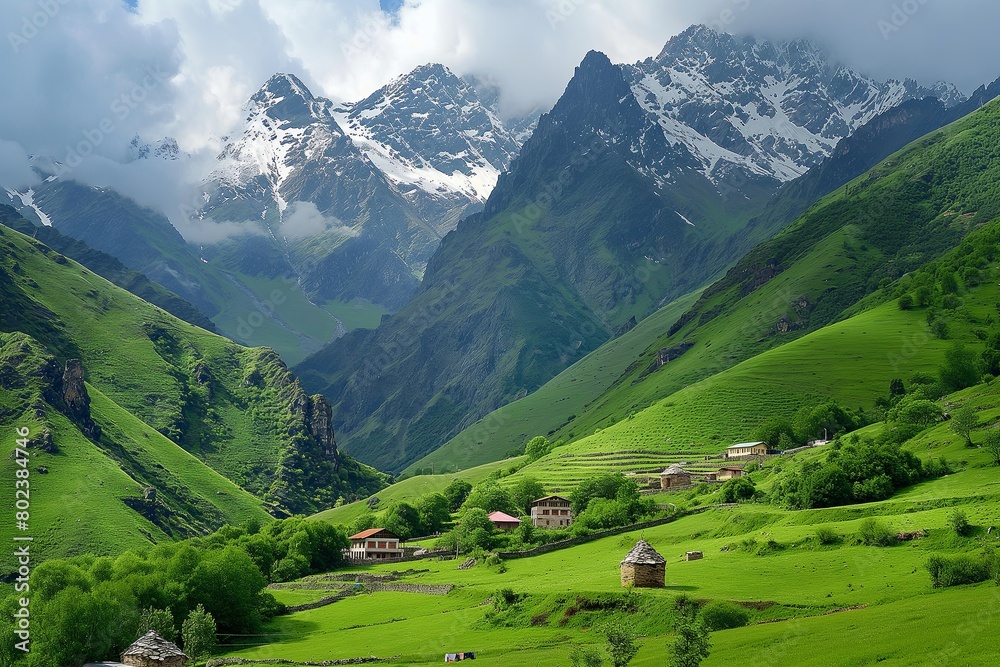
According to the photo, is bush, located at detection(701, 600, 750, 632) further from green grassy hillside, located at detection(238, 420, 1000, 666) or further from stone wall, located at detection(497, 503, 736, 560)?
stone wall, located at detection(497, 503, 736, 560)

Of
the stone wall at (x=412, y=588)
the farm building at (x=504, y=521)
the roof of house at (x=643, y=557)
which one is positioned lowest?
the stone wall at (x=412, y=588)

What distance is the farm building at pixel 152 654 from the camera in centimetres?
7306

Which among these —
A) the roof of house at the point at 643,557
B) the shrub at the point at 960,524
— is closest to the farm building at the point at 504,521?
the roof of house at the point at 643,557

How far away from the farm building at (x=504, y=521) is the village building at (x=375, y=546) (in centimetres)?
1465

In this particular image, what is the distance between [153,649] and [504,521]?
79.7 metres

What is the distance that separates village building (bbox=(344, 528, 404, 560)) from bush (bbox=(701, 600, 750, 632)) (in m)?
87.0

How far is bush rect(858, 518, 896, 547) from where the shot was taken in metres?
81.1

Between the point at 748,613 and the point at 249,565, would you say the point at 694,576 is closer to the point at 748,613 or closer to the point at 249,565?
the point at 748,613

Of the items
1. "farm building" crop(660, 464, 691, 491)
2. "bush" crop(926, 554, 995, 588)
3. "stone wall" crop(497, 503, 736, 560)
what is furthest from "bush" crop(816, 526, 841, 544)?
"farm building" crop(660, 464, 691, 491)

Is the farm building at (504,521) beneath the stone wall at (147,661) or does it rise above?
above

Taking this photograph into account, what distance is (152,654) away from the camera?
73.2 m

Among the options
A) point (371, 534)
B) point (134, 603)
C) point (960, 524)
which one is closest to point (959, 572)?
point (960, 524)

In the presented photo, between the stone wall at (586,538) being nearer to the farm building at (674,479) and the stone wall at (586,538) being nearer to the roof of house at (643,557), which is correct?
the farm building at (674,479)

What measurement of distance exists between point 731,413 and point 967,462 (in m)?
93.9
